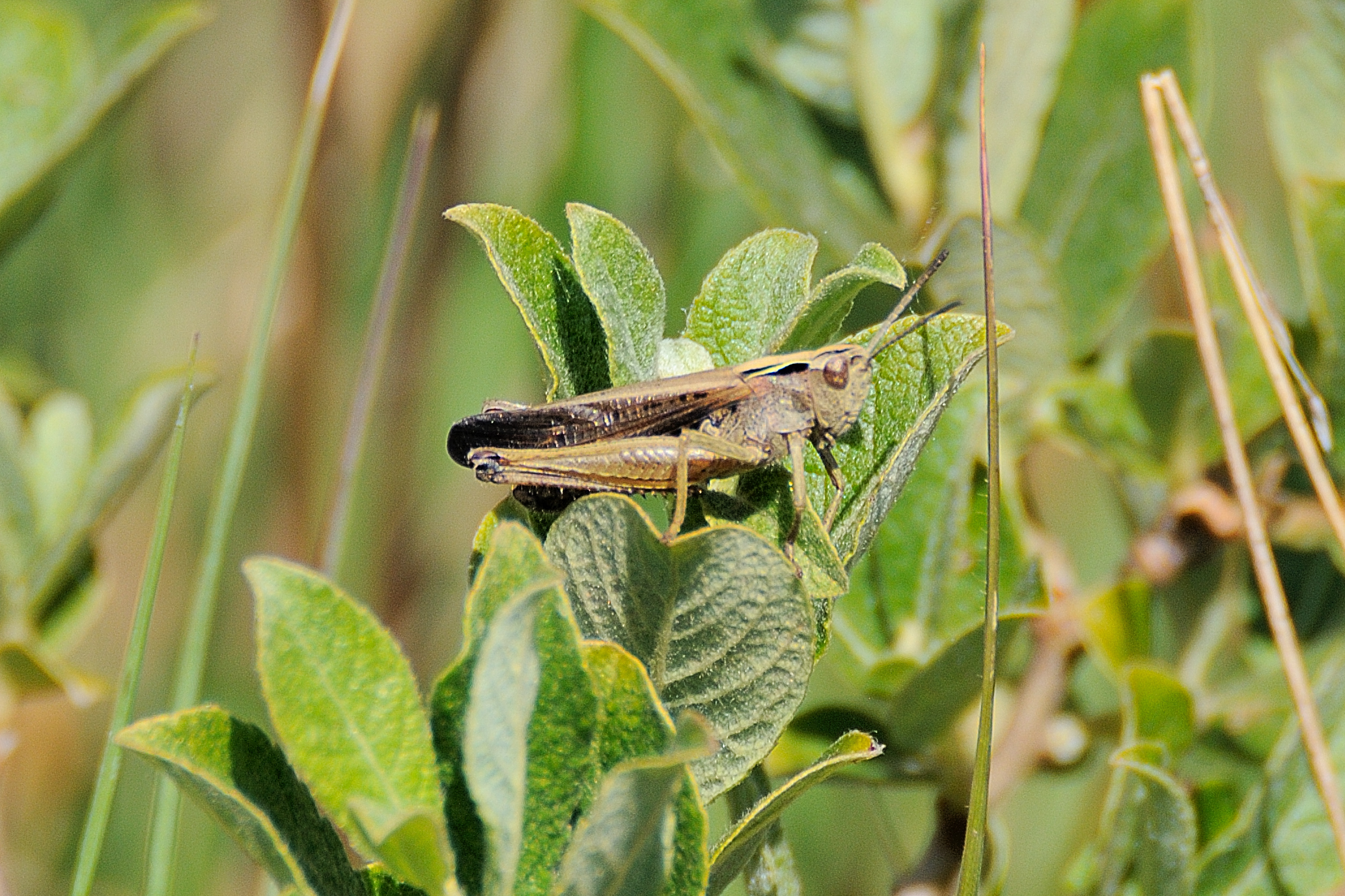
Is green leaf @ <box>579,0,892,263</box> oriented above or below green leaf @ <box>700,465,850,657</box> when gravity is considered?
above

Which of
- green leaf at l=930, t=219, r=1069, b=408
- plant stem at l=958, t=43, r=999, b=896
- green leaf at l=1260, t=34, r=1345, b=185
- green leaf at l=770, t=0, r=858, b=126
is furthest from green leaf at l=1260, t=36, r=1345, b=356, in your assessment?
plant stem at l=958, t=43, r=999, b=896

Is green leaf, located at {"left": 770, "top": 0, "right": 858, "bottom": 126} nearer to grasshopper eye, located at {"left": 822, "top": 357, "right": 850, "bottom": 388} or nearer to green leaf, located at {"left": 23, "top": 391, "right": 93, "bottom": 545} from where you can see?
grasshopper eye, located at {"left": 822, "top": 357, "right": 850, "bottom": 388}

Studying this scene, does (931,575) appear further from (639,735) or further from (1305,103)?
(1305,103)

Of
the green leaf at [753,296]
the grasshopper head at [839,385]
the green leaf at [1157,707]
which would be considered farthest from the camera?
the green leaf at [1157,707]

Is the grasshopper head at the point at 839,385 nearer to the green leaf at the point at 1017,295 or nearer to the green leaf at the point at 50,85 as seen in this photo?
the green leaf at the point at 1017,295

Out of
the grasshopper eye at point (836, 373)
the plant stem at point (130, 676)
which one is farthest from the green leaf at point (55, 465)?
the grasshopper eye at point (836, 373)

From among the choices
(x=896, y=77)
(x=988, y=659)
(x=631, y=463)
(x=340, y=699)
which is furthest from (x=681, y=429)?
(x=896, y=77)

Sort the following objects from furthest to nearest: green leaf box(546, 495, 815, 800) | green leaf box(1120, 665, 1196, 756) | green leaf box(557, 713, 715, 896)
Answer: green leaf box(1120, 665, 1196, 756), green leaf box(546, 495, 815, 800), green leaf box(557, 713, 715, 896)

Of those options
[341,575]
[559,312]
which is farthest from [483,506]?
[559,312]
